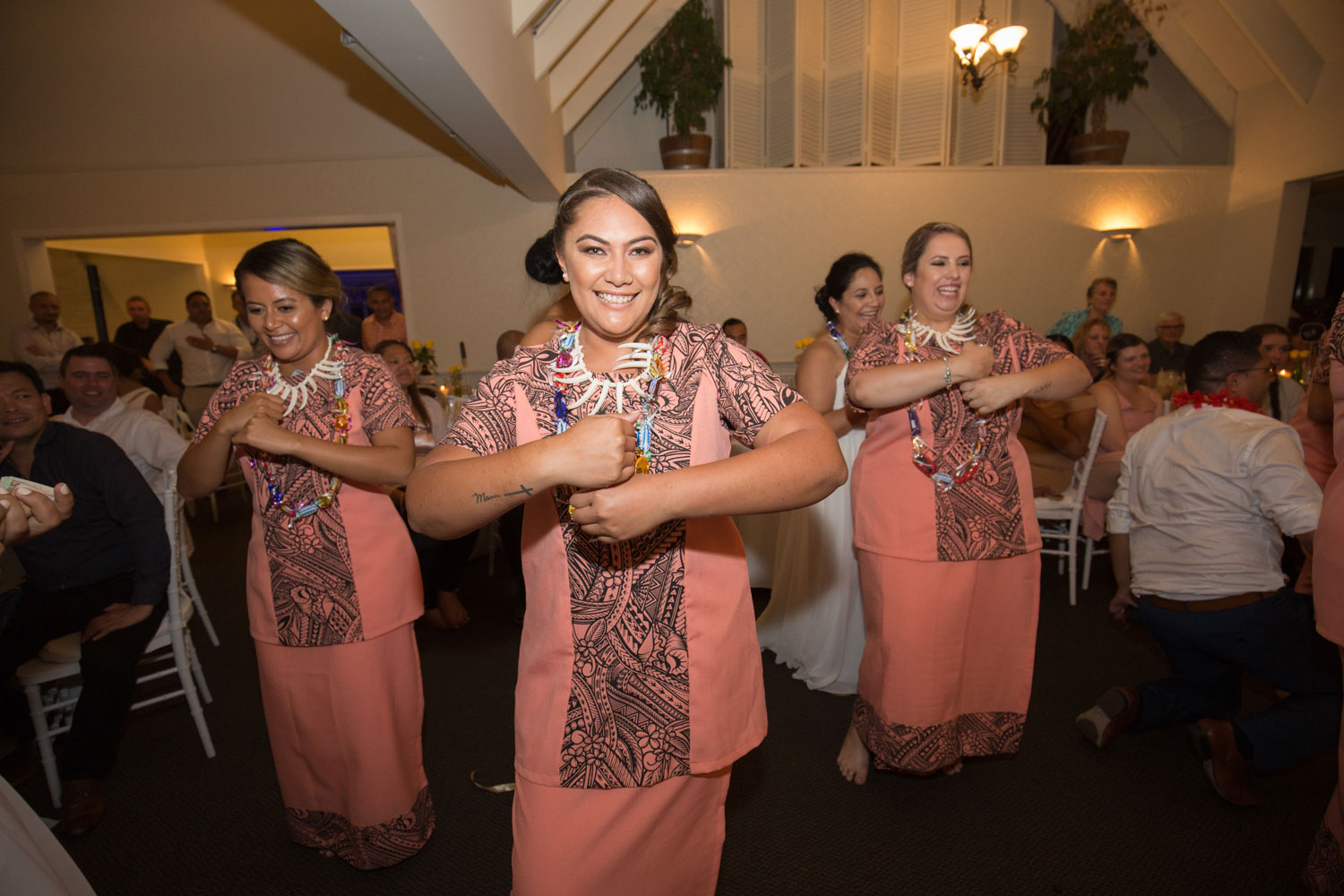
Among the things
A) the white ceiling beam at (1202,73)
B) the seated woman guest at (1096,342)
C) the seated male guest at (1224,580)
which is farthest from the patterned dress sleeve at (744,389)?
the white ceiling beam at (1202,73)

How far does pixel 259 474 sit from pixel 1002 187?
8.25 metres

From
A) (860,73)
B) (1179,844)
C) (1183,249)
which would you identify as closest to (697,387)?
(1179,844)

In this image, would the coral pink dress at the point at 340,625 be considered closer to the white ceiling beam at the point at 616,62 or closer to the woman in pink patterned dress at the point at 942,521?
the woman in pink patterned dress at the point at 942,521

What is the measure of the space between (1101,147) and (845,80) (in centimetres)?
311

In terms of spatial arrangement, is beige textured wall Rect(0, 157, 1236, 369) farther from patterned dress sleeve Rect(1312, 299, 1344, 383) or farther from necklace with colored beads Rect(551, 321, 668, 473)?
necklace with colored beads Rect(551, 321, 668, 473)

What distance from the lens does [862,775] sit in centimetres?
247

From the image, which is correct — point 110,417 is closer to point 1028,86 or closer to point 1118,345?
point 1118,345

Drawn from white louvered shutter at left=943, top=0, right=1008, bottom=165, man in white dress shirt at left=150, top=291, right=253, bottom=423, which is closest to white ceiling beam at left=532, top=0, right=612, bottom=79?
man in white dress shirt at left=150, top=291, right=253, bottom=423

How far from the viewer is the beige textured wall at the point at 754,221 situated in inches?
286

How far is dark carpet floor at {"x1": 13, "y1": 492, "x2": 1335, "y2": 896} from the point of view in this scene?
2.07 metres

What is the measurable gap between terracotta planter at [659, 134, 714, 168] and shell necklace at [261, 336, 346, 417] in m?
6.51

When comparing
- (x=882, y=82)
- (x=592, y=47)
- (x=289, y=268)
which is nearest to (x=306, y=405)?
(x=289, y=268)

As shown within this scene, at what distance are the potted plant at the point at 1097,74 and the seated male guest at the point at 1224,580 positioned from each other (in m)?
6.58

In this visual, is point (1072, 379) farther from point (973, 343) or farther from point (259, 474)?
point (259, 474)
